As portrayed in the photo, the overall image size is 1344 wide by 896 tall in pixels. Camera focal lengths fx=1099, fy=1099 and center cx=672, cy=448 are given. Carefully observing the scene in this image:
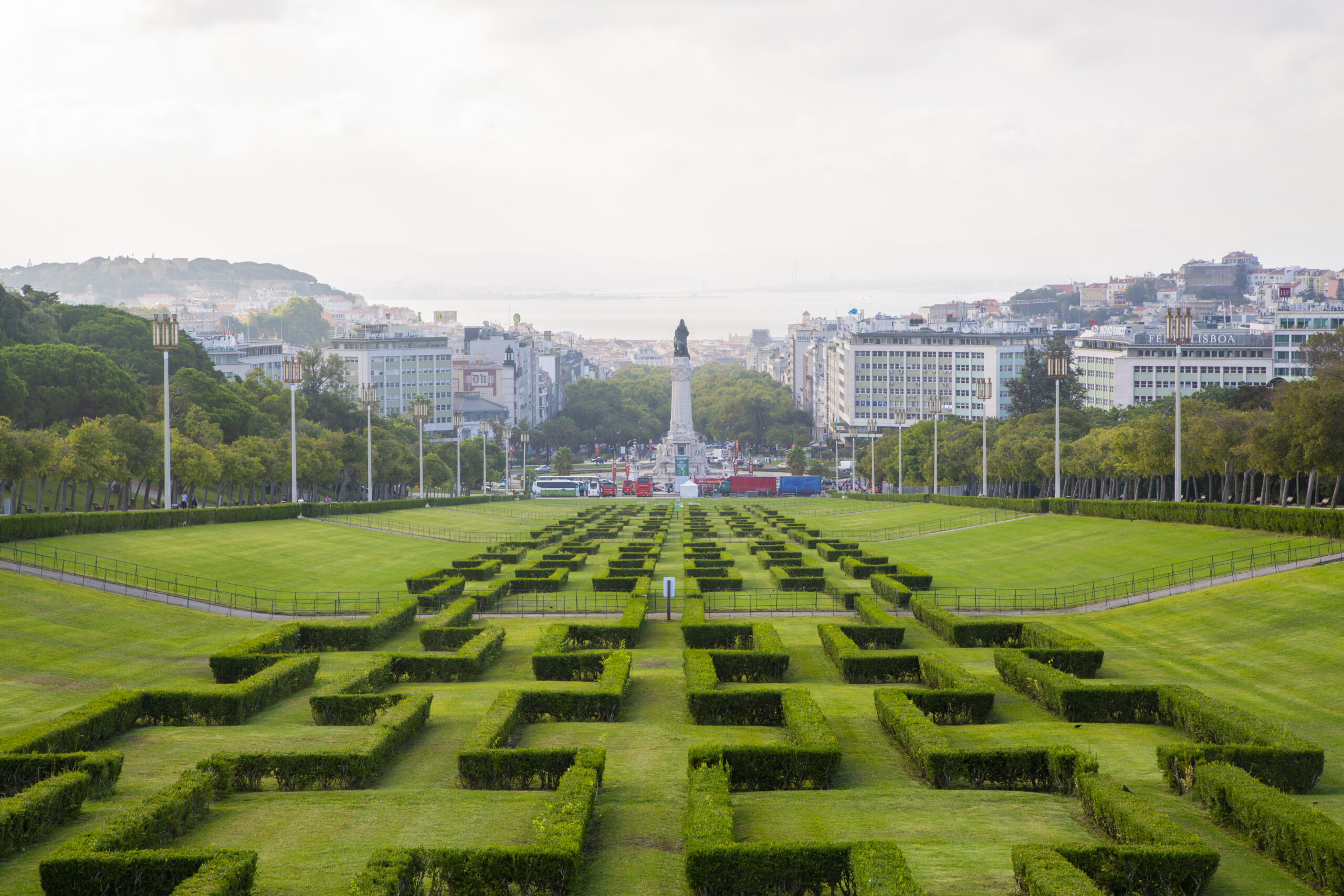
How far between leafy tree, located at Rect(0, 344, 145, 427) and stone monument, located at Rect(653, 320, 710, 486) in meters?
80.8

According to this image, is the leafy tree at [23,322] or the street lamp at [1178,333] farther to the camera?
the leafy tree at [23,322]

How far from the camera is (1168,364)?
480ft

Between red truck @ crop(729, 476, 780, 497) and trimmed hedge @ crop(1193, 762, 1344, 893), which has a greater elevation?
trimmed hedge @ crop(1193, 762, 1344, 893)

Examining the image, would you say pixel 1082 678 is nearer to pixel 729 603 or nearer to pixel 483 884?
pixel 729 603

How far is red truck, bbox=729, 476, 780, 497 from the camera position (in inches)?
5256

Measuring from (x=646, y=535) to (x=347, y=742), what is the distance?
148 feet

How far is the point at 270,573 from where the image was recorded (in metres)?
44.7

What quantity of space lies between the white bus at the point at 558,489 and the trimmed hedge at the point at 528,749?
10501cm

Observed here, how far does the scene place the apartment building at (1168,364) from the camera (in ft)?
468

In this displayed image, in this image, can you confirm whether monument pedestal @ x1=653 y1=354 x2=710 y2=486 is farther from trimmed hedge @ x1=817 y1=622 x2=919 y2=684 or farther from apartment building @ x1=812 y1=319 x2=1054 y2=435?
trimmed hedge @ x1=817 y1=622 x2=919 y2=684

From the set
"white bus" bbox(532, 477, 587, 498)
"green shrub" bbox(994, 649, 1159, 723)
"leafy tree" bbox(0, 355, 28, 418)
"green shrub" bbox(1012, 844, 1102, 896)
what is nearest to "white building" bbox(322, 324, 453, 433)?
"white bus" bbox(532, 477, 587, 498)

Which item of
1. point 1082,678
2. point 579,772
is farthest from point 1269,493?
point 579,772

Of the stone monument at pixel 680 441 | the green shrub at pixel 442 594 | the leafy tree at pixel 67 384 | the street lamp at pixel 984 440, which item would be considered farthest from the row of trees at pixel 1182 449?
the leafy tree at pixel 67 384

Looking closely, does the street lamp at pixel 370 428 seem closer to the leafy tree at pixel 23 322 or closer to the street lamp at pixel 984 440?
the leafy tree at pixel 23 322
